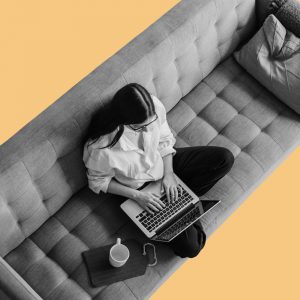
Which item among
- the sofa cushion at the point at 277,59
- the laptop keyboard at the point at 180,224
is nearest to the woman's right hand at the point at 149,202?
the laptop keyboard at the point at 180,224

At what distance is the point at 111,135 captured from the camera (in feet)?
6.80

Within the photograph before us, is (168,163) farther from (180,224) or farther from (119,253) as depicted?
(119,253)

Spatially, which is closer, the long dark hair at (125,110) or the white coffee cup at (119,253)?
the long dark hair at (125,110)

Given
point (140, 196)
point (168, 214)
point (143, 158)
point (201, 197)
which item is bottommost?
point (201, 197)

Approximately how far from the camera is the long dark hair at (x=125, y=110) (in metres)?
1.92

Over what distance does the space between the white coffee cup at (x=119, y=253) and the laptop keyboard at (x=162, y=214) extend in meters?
0.15

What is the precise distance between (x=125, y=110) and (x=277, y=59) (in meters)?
1.12

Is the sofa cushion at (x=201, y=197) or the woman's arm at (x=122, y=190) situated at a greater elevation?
the woman's arm at (x=122, y=190)

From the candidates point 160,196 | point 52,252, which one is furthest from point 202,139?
point 52,252

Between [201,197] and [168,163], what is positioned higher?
[168,163]

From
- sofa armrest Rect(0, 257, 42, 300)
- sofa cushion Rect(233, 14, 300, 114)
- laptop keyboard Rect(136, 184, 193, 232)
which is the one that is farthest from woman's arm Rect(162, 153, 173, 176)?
sofa armrest Rect(0, 257, 42, 300)

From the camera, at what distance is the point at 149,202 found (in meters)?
2.22

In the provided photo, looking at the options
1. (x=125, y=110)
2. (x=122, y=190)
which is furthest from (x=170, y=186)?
(x=125, y=110)

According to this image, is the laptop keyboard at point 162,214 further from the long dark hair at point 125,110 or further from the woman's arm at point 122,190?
the long dark hair at point 125,110
